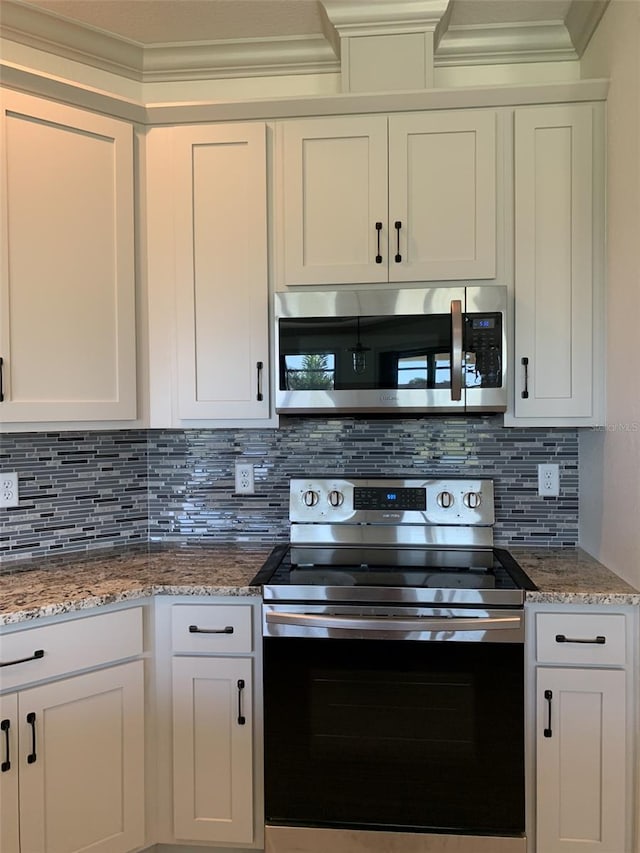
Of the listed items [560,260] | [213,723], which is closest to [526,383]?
[560,260]

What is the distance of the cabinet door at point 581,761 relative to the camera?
1.53 metres

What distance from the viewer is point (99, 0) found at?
1788 mm

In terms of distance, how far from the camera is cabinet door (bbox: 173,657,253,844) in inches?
64.1

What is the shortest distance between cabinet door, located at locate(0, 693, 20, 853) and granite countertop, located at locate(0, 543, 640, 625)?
0.23 metres

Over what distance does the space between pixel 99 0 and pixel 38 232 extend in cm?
77

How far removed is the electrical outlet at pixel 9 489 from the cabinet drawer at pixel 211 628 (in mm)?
721

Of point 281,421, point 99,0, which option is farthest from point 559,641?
point 99,0

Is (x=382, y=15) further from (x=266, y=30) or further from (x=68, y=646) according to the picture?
(x=68, y=646)

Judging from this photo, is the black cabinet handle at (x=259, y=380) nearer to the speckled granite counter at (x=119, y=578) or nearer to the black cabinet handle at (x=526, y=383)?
the speckled granite counter at (x=119, y=578)

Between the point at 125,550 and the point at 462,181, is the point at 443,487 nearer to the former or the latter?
the point at 462,181

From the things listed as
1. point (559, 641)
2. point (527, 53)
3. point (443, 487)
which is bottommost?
point (559, 641)

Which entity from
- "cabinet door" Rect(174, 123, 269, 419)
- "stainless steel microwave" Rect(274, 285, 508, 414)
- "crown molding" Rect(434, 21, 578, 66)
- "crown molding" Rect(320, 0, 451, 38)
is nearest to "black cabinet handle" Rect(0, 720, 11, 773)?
"cabinet door" Rect(174, 123, 269, 419)

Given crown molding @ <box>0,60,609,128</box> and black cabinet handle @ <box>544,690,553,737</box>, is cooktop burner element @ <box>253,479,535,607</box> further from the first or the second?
crown molding @ <box>0,60,609,128</box>

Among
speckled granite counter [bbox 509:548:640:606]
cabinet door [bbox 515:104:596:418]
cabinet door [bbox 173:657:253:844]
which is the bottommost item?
Answer: cabinet door [bbox 173:657:253:844]
